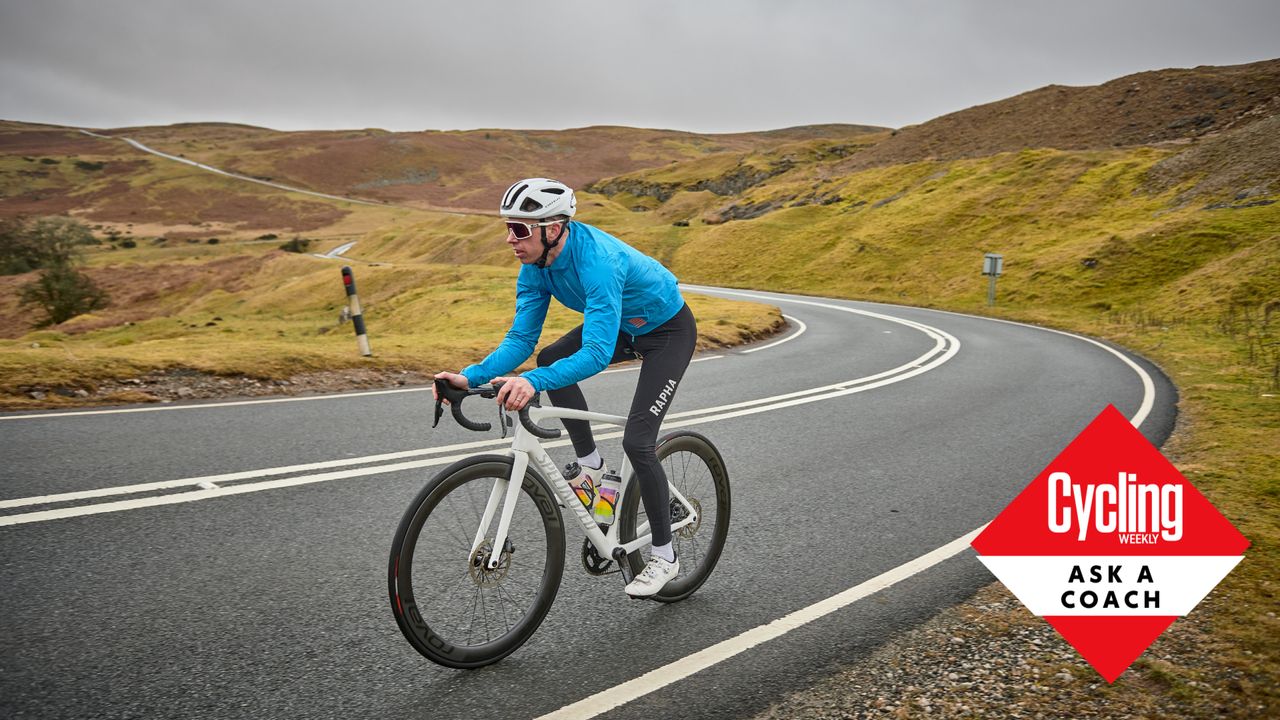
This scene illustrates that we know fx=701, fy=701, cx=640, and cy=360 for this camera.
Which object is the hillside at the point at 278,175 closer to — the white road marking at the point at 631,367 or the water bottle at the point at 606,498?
the white road marking at the point at 631,367

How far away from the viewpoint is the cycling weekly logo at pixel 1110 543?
3.31m

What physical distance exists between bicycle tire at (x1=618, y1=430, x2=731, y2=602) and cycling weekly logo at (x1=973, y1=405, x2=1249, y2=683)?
1.45 meters

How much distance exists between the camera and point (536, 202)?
317cm

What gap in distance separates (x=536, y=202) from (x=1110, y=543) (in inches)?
129

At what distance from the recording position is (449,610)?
121 inches

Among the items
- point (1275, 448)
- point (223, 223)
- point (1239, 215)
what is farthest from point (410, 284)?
point (223, 223)

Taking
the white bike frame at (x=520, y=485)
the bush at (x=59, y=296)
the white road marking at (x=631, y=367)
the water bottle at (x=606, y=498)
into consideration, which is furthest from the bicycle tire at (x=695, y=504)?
the bush at (x=59, y=296)

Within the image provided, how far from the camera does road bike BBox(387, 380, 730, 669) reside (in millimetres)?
2891

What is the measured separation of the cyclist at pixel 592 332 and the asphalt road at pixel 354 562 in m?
0.67

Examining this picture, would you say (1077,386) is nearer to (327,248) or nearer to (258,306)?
(258,306)

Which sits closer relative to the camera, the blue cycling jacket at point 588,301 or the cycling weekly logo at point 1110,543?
the blue cycling jacket at point 588,301

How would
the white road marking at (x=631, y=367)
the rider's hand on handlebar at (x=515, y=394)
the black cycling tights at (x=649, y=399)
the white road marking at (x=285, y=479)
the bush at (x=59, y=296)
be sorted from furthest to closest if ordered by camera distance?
1. the bush at (x=59, y=296)
2. the white road marking at (x=631, y=367)
3. the white road marking at (x=285, y=479)
4. the black cycling tights at (x=649, y=399)
5. the rider's hand on handlebar at (x=515, y=394)

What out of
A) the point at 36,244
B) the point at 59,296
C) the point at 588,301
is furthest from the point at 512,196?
the point at 36,244

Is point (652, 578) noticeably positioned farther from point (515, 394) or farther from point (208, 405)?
point (208, 405)
